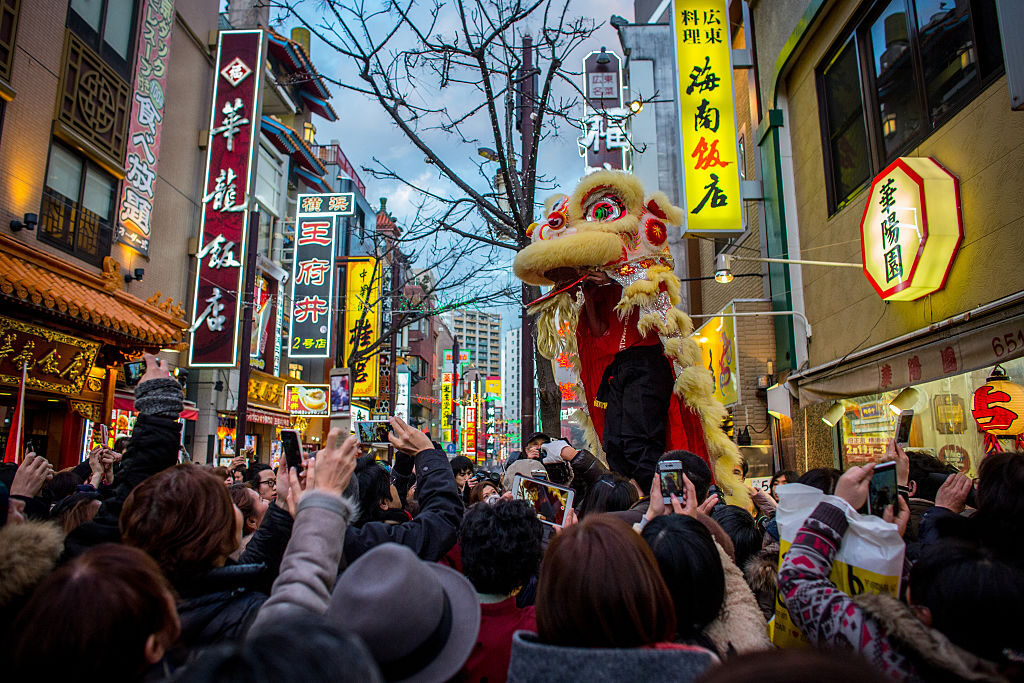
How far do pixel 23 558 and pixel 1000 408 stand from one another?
655cm

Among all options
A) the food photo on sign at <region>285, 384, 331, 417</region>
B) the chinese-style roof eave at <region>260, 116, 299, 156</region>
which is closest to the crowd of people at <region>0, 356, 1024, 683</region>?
the food photo on sign at <region>285, 384, 331, 417</region>

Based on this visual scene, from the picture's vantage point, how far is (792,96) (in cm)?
1055

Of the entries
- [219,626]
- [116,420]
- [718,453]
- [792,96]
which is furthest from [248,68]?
[219,626]

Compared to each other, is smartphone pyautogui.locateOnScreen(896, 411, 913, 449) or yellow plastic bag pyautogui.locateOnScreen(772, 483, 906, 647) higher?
smartphone pyautogui.locateOnScreen(896, 411, 913, 449)

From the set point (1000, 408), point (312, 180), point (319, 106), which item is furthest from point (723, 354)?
point (319, 106)

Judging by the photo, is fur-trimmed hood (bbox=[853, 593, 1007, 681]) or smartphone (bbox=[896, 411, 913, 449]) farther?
smartphone (bbox=[896, 411, 913, 449])

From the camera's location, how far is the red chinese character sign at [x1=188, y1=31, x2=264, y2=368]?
13.8 m

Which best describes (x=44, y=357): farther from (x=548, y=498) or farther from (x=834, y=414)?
(x=834, y=414)

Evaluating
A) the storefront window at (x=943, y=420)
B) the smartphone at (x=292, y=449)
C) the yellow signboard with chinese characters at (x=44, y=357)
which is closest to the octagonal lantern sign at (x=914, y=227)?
the storefront window at (x=943, y=420)

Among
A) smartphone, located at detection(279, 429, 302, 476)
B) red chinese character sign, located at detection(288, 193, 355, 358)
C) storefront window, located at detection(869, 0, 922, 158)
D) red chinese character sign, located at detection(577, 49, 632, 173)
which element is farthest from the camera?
red chinese character sign, located at detection(288, 193, 355, 358)

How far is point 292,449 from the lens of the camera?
8.28ft

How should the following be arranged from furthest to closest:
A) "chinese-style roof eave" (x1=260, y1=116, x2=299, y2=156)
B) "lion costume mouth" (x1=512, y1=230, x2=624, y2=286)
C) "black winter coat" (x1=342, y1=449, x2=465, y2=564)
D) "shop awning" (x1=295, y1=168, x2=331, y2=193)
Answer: "shop awning" (x1=295, y1=168, x2=331, y2=193) → "chinese-style roof eave" (x1=260, y1=116, x2=299, y2=156) → "lion costume mouth" (x1=512, y1=230, x2=624, y2=286) → "black winter coat" (x1=342, y1=449, x2=465, y2=564)

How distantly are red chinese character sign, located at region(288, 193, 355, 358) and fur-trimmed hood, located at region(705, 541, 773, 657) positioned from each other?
18.4m

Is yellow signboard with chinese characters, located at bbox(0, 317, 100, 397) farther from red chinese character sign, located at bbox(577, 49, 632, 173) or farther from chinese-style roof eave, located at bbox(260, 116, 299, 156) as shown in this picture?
chinese-style roof eave, located at bbox(260, 116, 299, 156)
